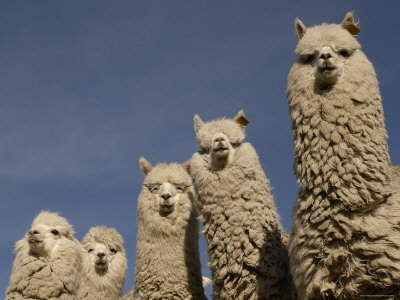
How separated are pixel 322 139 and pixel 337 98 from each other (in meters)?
0.43

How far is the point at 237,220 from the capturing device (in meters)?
6.02

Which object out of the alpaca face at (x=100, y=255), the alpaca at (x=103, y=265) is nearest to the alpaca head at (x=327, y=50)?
the alpaca at (x=103, y=265)

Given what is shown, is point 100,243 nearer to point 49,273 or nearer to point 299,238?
point 49,273

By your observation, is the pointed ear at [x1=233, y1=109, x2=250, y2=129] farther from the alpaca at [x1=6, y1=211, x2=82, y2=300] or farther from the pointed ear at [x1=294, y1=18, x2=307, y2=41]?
the alpaca at [x1=6, y1=211, x2=82, y2=300]

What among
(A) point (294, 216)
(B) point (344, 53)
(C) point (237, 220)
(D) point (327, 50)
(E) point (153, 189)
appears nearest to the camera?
(A) point (294, 216)

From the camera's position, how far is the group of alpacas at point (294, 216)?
14.1ft

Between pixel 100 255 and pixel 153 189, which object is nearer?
pixel 153 189

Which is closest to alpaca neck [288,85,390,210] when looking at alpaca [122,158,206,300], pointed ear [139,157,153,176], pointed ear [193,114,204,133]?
pointed ear [193,114,204,133]

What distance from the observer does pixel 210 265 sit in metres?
6.05

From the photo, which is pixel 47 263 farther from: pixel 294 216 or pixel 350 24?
pixel 350 24

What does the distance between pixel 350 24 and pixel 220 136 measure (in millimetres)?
2228

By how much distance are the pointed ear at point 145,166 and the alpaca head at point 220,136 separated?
141cm

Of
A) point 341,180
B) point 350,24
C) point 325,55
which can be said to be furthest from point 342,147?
point 350,24

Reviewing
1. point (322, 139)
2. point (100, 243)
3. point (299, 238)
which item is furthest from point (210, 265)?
point (100, 243)
